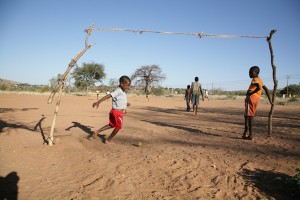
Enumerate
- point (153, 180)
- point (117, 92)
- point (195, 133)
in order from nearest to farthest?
1. point (153, 180)
2. point (117, 92)
3. point (195, 133)

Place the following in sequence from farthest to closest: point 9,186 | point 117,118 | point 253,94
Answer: point 253,94
point 117,118
point 9,186

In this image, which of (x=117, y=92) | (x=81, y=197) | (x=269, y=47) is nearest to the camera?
(x=81, y=197)

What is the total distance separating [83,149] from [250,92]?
13.8ft

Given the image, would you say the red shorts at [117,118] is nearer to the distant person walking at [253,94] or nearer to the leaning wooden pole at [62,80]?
the leaning wooden pole at [62,80]

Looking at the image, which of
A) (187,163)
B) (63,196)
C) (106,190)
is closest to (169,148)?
(187,163)

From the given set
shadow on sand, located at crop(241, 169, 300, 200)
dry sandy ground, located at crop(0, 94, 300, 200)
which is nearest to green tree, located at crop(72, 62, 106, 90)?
dry sandy ground, located at crop(0, 94, 300, 200)

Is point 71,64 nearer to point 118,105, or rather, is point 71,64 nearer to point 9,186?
point 118,105

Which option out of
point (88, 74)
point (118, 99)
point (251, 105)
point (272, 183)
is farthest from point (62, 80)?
point (88, 74)

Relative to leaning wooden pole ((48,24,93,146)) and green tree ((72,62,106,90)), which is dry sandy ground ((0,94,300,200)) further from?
green tree ((72,62,106,90))

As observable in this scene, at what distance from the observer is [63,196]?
290 cm

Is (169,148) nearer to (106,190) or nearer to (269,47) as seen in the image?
(106,190)

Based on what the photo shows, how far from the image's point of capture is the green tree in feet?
154

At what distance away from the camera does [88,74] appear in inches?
1877

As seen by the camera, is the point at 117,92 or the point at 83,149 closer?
the point at 83,149
